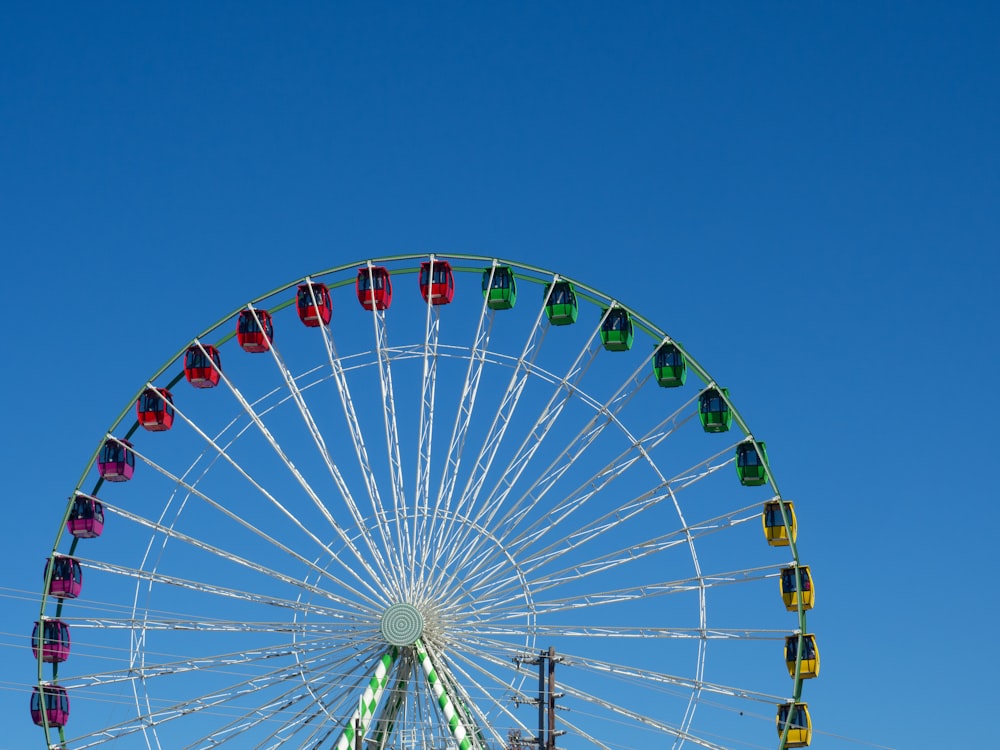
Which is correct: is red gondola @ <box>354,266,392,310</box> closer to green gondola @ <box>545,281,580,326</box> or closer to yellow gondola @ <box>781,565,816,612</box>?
green gondola @ <box>545,281,580,326</box>

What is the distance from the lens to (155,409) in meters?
51.3

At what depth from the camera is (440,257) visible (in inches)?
2015

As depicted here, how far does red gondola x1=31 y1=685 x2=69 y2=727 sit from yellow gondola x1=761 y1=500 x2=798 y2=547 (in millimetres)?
17828

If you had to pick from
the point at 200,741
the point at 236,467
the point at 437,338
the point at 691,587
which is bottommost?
the point at 200,741

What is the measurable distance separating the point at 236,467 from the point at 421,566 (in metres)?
5.20

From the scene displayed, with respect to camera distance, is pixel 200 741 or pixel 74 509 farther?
pixel 74 509

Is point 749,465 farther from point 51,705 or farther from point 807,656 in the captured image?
point 51,705

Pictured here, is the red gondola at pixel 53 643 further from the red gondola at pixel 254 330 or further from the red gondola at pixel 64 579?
the red gondola at pixel 254 330

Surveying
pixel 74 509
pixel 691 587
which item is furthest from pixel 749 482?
pixel 74 509

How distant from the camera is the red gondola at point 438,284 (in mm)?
51031

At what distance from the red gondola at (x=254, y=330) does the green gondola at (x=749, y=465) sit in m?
12.4

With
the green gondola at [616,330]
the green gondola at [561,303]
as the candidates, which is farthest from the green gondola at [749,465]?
the green gondola at [561,303]

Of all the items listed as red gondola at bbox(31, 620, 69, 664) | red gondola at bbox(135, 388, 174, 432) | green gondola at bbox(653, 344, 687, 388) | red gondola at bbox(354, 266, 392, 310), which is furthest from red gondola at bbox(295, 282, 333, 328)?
red gondola at bbox(31, 620, 69, 664)

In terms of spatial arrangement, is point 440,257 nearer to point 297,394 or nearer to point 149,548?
point 297,394
